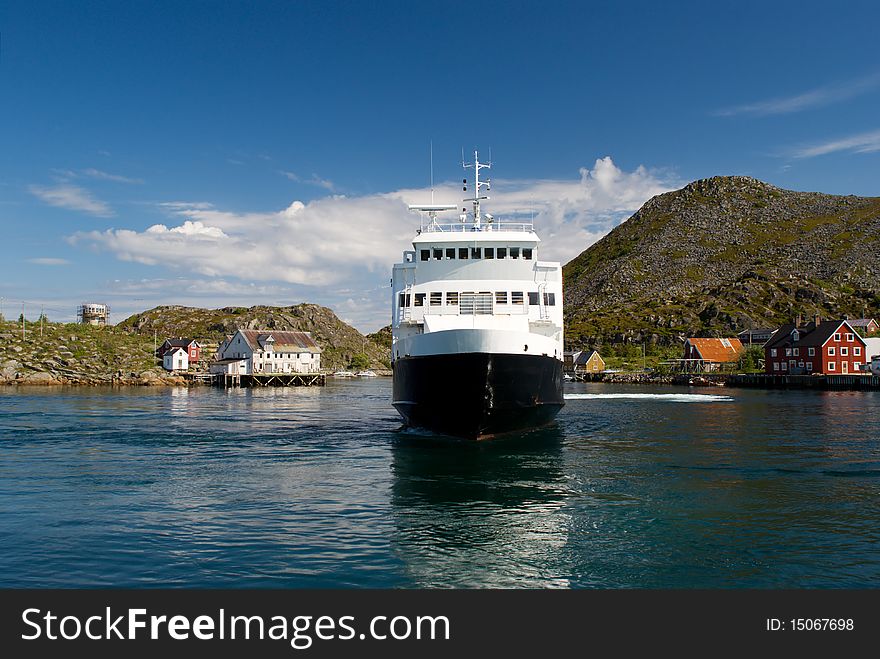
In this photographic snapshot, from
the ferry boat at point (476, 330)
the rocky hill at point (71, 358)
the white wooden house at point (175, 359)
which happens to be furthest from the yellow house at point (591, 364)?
the ferry boat at point (476, 330)

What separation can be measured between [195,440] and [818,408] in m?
48.3

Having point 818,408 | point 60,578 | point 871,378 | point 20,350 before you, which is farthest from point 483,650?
point 20,350

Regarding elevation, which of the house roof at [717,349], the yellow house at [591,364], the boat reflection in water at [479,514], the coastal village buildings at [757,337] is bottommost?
the boat reflection in water at [479,514]

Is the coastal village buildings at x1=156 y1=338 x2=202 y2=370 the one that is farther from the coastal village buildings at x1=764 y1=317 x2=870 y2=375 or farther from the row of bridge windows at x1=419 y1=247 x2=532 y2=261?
the coastal village buildings at x1=764 y1=317 x2=870 y2=375

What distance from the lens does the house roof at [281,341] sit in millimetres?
119562

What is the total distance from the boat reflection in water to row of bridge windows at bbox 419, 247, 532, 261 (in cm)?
1021

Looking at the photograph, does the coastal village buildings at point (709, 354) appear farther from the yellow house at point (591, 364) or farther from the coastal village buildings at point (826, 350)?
the coastal village buildings at point (826, 350)

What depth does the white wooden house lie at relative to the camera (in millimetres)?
122188

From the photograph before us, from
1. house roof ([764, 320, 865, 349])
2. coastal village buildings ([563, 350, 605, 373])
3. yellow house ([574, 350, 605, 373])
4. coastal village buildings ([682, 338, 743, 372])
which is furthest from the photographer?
coastal village buildings ([563, 350, 605, 373])

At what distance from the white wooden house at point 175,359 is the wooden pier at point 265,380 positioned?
Result: 907 centimetres

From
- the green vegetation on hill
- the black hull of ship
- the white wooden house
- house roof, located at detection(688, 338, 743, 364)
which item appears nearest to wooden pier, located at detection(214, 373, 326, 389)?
the white wooden house

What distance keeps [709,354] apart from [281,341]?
289ft

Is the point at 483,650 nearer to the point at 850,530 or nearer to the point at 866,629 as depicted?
the point at 866,629

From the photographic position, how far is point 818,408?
2121 inches
